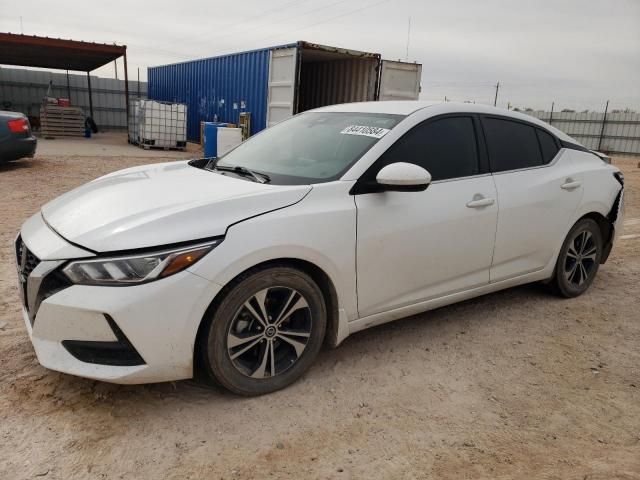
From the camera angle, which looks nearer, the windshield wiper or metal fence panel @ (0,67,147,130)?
the windshield wiper

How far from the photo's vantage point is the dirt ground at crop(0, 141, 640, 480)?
2.18 m

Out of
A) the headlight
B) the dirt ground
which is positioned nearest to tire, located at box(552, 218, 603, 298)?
the dirt ground

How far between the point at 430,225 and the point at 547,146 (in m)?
1.58

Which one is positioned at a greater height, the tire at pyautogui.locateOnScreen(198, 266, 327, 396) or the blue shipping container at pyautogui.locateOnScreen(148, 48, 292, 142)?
the blue shipping container at pyautogui.locateOnScreen(148, 48, 292, 142)

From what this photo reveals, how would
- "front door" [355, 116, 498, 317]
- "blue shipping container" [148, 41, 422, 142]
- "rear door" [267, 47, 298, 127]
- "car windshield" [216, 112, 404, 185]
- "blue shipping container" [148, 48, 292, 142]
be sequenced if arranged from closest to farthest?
"front door" [355, 116, 498, 317] < "car windshield" [216, 112, 404, 185] < "rear door" [267, 47, 298, 127] < "blue shipping container" [148, 41, 422, 142] < "blue shipping container" [148, 48, 292, 142]

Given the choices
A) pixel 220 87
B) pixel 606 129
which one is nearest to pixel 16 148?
pixel 220 87

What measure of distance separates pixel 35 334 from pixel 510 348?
9.29ft

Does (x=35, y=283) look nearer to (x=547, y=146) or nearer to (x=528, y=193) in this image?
(x=528, y=193)

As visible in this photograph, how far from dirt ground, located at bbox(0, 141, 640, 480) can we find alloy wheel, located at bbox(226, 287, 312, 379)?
180mm

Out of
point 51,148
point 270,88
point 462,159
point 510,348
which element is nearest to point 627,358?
point 510,348

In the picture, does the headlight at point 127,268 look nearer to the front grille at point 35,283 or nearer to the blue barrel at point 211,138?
the front grille at point 35,283

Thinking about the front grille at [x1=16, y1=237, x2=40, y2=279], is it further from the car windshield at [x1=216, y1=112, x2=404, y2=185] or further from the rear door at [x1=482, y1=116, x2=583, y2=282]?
the rear door at [x1=482, y1=116, x2=583, y2=282]

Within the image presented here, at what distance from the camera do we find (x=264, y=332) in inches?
102

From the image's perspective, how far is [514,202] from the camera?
352 centimetres
